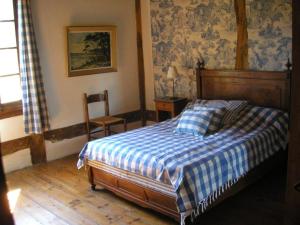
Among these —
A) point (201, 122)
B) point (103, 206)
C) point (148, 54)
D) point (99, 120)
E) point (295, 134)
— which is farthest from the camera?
point (148, 54)

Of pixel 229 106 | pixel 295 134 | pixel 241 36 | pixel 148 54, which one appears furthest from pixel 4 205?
pixel 148 54

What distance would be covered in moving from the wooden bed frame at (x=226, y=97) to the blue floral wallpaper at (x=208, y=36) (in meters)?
0.16

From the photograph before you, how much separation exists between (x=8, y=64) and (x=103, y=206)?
2.24 m

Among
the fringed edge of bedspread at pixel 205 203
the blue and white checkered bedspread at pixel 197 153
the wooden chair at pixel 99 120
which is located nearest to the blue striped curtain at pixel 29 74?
the wooden chair at pixel 99 120

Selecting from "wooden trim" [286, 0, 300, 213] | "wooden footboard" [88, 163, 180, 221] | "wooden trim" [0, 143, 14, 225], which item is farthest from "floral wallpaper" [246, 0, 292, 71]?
"wooden trim" [0, 143, 14, 225]

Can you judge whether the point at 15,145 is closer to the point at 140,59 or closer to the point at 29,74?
the point at 29,74

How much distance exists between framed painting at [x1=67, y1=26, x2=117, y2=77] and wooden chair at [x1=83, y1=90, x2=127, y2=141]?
0.38m

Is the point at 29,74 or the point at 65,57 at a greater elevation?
the point at 65,57

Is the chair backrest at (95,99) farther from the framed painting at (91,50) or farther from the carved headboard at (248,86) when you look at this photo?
the carved headboard at (248,86)

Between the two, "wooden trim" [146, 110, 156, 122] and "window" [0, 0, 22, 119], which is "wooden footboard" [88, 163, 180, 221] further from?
"wooden trim" [146, 110, 156, 122]

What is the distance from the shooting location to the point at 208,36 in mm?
4852

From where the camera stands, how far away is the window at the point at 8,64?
4277 millimetres

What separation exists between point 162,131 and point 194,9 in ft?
6.58

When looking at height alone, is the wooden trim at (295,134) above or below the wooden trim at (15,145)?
Answer: above
